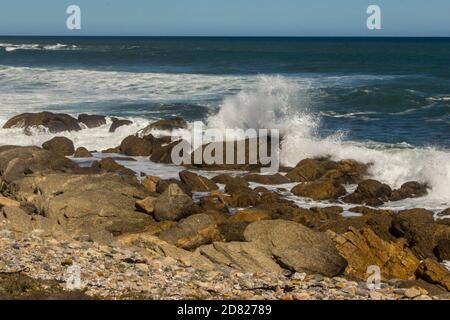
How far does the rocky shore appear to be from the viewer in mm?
10289

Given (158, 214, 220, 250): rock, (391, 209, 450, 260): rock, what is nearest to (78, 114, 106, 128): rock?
(158, 214, 220, 250): rock

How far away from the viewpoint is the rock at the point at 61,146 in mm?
24106

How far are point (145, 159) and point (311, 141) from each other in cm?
556

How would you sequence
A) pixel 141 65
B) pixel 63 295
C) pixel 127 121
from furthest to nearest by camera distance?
pixel 141 65 → pixel 127 121 → pixel 63 295

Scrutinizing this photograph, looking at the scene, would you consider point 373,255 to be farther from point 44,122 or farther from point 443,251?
point 44,122

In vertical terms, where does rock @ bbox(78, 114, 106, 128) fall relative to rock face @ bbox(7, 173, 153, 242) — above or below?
above

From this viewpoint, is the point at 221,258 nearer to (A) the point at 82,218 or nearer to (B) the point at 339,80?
(A) the point at 82,218

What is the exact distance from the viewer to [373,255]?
1342cm

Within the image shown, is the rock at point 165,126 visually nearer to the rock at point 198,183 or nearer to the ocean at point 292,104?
the ocean at point 292,104

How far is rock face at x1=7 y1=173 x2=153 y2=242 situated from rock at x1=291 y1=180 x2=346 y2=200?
173 inches

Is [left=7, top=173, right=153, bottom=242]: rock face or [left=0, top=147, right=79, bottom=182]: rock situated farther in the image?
[left=0, top=147, right=79, bottom=182]: rock

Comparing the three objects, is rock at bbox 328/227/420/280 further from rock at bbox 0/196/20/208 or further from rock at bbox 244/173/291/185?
rock at bbox 0/196/20/208


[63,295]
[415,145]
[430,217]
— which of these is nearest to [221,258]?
[63,295]

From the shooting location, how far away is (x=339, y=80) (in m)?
48.6
